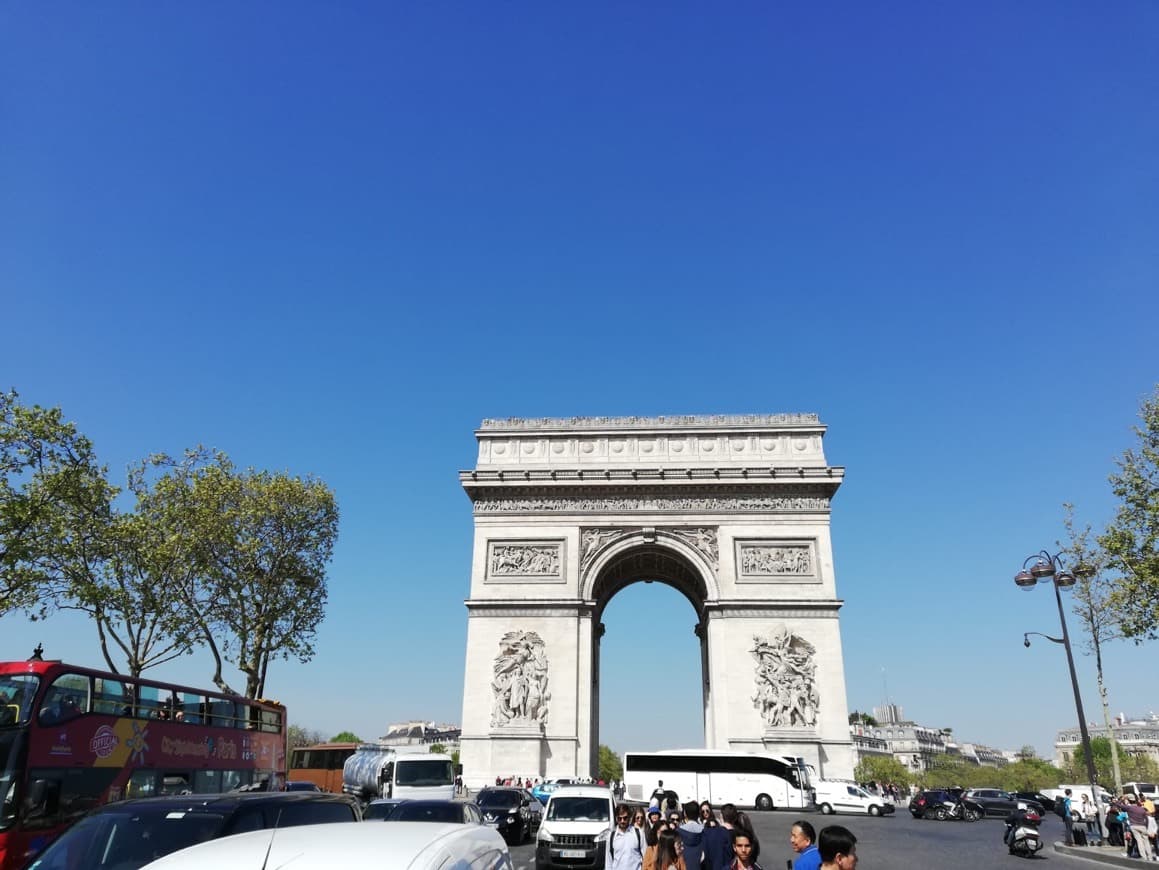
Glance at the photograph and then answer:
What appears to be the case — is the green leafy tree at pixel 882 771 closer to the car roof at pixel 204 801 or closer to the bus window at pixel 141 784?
the bus window at pixel 141 784

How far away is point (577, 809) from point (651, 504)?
2089 cm

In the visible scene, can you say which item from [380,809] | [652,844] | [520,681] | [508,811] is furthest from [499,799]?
[520,681]

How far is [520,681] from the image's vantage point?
31.2 m

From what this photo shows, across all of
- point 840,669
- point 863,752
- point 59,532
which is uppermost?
point 59,532

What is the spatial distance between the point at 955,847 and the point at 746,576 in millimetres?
14416

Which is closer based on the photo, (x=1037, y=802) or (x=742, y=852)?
(x=742, y=852)

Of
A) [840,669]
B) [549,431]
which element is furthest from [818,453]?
[549,431]

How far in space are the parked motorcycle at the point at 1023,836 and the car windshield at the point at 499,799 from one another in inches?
447

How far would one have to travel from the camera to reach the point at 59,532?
22.9 meters

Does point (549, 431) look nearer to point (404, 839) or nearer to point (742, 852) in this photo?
point (742, 852)

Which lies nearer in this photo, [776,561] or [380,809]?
[380,809]

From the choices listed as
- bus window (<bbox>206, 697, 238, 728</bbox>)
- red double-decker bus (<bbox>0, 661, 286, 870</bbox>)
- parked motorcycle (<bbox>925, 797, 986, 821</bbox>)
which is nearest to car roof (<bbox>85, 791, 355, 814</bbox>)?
red double-decker bus (<bbox>0, 661, 286, 870</bbox>)

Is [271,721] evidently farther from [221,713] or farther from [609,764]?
[609,764]

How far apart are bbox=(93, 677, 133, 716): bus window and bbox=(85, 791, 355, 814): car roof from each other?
788cm
